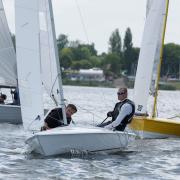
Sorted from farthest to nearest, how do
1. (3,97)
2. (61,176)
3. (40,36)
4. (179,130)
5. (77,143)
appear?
(3,97)
(179,130)
(40,36)
(77,143)
(61,176)

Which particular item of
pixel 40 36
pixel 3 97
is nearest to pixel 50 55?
pixel 40 36

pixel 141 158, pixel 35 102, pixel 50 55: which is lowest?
pixel 141 158

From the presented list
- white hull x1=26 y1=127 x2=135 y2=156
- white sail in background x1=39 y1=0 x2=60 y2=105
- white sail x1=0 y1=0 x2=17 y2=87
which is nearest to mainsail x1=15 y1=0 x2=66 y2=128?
white sail in background x1=39 y1=0 x2=60 y2=105

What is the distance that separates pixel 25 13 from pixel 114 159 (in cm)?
318

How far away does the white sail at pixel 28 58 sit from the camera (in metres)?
13.0

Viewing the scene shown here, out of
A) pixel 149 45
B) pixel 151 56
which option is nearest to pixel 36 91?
pixel 151 56

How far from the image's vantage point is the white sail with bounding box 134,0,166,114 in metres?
18.4

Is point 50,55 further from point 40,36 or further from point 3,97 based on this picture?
point 3,97

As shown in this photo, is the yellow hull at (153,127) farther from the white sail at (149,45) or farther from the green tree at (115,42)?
the green tree at (115,42)

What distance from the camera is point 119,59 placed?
131875 millimetres

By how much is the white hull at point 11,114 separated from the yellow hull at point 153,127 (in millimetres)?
5240

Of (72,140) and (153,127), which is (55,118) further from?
(153,127)

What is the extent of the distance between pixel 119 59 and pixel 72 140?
119 m

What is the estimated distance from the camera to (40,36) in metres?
13.7
